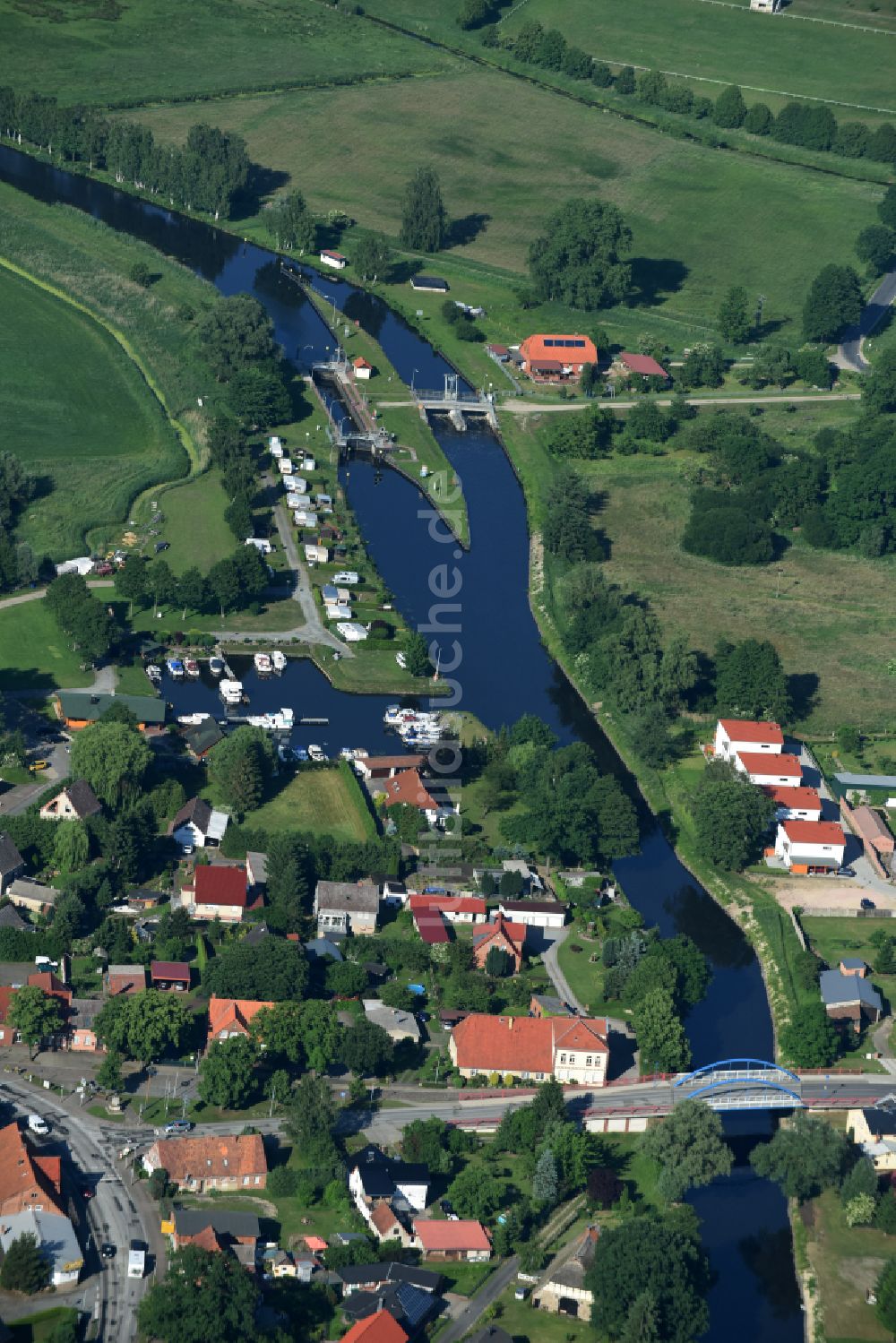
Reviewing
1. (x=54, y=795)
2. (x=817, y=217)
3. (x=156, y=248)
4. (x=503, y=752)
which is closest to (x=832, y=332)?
(x=817, y=217)

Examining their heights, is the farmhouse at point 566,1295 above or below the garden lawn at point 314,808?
below

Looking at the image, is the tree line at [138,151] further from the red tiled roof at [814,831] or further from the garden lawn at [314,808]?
the red tiled roof at [814,831]

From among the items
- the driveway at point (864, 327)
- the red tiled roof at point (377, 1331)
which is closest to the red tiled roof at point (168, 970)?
the red tiled roof at point (377, 1331)

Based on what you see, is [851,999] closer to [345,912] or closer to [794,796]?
[794,796]

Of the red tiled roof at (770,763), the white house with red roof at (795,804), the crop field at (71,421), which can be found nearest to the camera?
the white house with red roof at (795,804)

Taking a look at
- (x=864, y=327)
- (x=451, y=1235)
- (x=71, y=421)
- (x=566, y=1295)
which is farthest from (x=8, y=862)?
(x=864, y=327)

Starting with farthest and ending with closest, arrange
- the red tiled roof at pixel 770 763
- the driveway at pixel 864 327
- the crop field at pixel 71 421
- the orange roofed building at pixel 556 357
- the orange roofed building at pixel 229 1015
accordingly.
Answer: the driveway at pixel 864 327, the orange roofed building at pixel 556 357, the crop field at pixel 71 421, the red tiled roof at pixel 770 763, the orange roofed building at pixel 229 1015

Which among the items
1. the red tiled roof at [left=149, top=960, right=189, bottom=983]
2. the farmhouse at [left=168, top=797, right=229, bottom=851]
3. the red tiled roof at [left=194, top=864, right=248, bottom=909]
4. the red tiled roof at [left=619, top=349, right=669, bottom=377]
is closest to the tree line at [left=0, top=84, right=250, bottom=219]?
the red tiled roof at [left=619, top=349, right=669, bottom=377]
